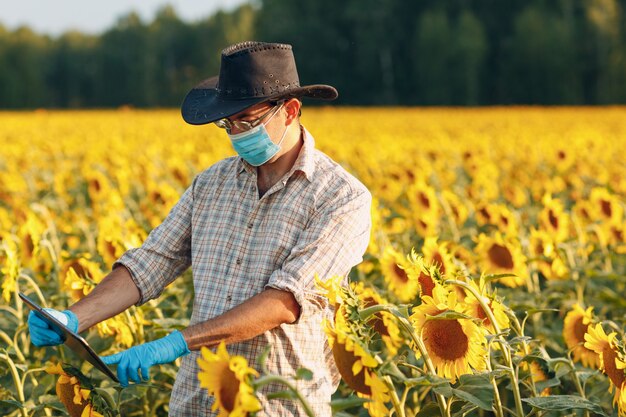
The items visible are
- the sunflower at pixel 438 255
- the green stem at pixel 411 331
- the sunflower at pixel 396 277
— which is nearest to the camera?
the green stem at pixel 411 331

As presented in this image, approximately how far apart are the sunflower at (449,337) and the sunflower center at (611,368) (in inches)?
14.9

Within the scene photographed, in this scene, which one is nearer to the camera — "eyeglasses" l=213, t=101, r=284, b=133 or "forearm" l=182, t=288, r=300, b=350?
"forearm" l=182, t=288, r=300, b=350

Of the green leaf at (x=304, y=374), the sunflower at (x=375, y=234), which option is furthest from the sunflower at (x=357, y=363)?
the sunflower at (x=375, y=234)

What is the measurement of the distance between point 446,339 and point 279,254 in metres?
0.55

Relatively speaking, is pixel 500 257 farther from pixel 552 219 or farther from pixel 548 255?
pixel 552 219

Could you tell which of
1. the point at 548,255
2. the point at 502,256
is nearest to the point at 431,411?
the point at 502,256

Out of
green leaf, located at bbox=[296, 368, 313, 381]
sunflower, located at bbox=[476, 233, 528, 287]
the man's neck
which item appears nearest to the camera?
green leaf, located at bbox=[296, 368, 313, 381]

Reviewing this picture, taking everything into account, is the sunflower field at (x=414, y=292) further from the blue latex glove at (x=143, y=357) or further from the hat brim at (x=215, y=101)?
the hat brim at (x=215, y=101)

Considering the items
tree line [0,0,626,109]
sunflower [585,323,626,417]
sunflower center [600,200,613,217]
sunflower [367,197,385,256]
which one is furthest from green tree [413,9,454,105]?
sunflower [585,323,626,417]

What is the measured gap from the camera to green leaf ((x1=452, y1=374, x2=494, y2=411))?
2.41 meters

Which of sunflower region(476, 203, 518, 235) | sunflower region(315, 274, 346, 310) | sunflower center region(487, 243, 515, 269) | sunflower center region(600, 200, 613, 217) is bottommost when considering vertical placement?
sunflower center region(600, 200, 613, 217)

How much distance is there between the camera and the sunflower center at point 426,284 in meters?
2.48

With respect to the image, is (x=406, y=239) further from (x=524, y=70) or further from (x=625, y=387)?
(x=524, y=70)

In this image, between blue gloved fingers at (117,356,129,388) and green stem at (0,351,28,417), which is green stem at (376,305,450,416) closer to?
blue gloved fingers at (117,356,129,388)
